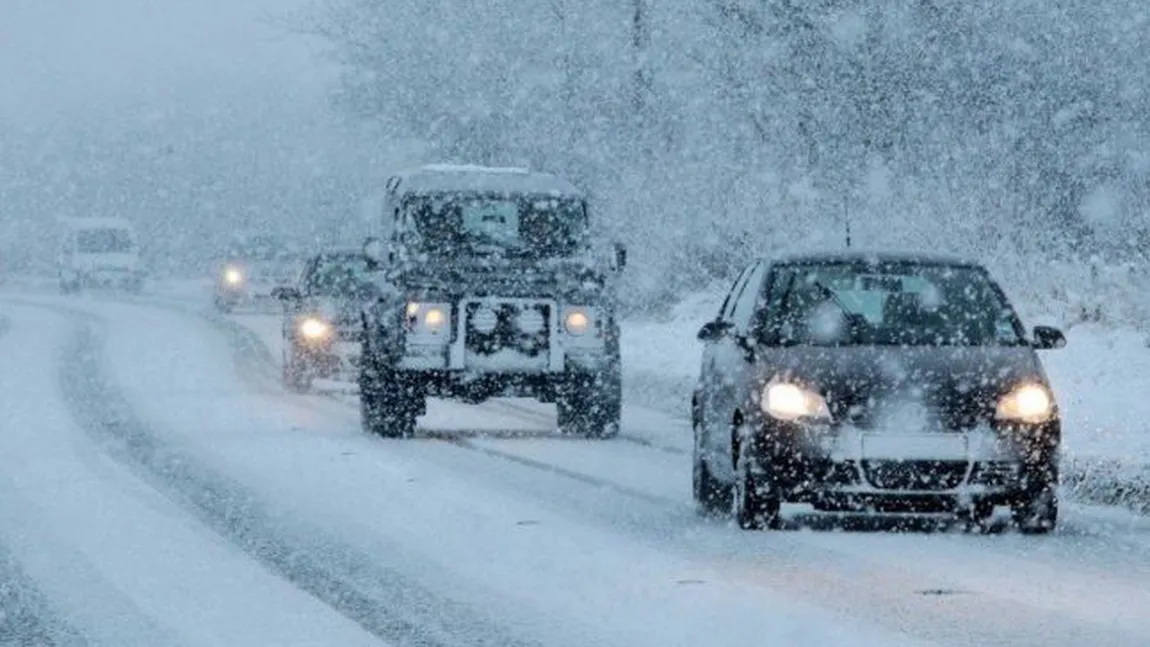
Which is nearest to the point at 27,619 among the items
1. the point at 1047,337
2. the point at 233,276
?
the point at 1047,337

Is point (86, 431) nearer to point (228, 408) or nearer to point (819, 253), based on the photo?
point (228, 408)

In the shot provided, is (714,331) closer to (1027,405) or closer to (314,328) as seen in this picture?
(1027,405)

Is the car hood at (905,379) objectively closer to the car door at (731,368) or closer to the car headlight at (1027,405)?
the car headlight at (1027,405)

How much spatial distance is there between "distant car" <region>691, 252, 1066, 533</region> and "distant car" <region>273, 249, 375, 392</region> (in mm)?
12568

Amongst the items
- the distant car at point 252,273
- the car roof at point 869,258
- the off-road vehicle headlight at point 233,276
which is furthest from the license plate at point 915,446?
the off-road vehicle headlight at point 233,276

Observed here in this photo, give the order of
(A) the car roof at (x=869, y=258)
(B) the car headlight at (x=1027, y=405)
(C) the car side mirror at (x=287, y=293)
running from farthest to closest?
(C) the car side mirror at (x=287, y=293), (A) the car roof at (x=869, y=258), (B) the car headlight at (x=1027, y=405)

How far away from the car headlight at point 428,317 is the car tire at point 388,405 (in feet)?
1.60

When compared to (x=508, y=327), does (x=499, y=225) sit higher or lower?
higher

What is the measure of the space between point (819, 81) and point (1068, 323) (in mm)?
11912

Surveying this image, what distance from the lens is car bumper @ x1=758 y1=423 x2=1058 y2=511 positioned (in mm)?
12523

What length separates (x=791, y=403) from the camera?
500 inches

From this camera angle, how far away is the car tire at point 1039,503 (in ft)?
42.0

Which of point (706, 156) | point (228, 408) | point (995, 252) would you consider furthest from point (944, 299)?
point (706, 156)

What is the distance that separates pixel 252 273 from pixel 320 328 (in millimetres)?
28972
